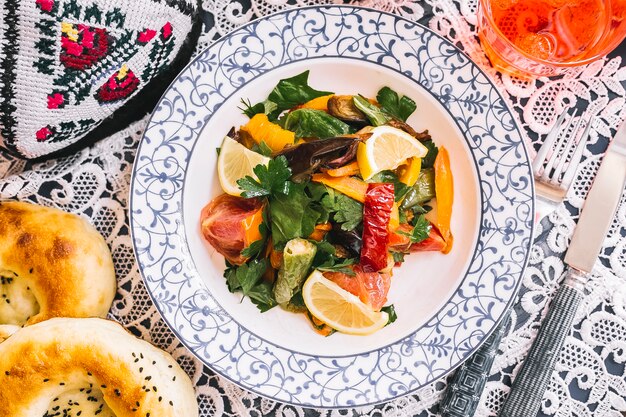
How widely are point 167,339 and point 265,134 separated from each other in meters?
0.97

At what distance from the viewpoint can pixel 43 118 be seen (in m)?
2.05

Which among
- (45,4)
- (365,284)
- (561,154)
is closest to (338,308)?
(365,284)

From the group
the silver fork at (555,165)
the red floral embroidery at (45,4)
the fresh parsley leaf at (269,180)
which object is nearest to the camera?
the red floral embroidery at (45,4)

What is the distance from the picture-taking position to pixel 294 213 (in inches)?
84.6

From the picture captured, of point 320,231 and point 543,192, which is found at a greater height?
point 543,192

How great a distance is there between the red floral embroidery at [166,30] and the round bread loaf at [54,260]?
83 centimetres

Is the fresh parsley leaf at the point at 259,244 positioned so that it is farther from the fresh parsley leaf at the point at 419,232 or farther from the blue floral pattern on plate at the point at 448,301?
the fresh parsley leaf at the point at 419,232

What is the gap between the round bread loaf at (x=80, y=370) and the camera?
2.16 metres

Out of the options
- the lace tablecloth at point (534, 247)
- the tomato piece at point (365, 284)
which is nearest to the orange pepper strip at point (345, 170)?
the tomato piece at point (365, 284)

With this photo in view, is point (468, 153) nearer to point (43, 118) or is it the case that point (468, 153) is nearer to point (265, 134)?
point (265, 134)

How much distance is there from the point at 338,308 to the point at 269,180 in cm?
54

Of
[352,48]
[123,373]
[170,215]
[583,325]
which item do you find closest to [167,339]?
[123,373]

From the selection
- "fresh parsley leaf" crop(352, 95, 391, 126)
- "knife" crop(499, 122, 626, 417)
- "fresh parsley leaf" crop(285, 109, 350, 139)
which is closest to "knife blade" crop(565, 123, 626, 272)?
"knife" crop(499, 122, 626, 417)

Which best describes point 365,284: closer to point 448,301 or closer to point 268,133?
point 448,301
